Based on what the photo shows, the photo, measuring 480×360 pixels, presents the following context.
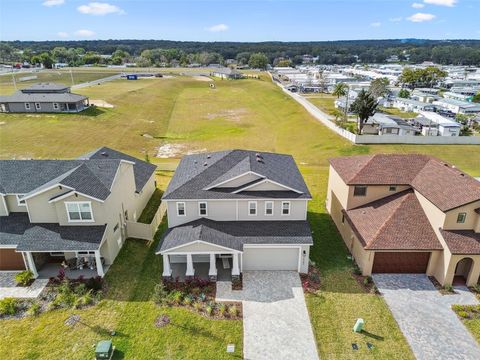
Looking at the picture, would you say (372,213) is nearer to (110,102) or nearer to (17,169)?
(17,169)

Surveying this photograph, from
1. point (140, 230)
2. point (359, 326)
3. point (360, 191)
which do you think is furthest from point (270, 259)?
point (140, 230)

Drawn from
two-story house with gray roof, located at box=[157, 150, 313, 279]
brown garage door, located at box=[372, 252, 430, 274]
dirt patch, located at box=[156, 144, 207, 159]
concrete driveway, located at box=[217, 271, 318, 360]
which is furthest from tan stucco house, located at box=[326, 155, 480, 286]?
dirt patch, located at box=[156, 144, 207, 159]

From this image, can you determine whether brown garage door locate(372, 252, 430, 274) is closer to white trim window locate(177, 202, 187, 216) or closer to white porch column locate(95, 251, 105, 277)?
white trim window locate(177, 202, 187, 216)

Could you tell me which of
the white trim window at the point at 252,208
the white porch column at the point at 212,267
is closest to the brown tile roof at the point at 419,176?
the white trim window at the point at 252,208

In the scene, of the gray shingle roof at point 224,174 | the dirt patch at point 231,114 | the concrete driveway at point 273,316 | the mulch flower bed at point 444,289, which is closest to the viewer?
the concrete driveway at point 273,316

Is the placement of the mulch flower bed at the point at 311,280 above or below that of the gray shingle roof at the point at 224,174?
below

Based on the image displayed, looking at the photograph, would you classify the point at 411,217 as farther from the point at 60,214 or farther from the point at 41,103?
the point at 41,103

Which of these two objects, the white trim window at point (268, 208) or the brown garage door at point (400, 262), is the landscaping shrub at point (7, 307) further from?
the brown garage door at point (400, 262)
